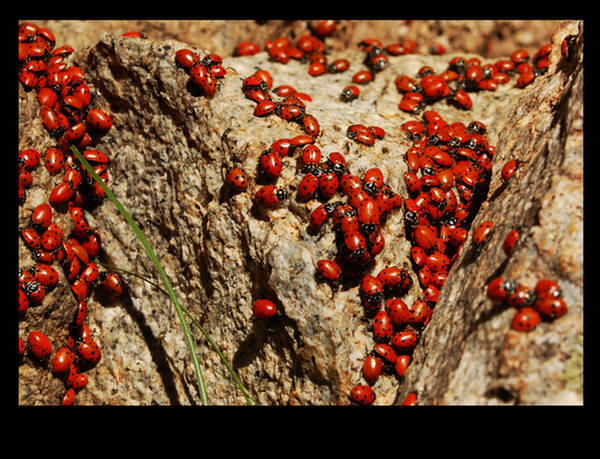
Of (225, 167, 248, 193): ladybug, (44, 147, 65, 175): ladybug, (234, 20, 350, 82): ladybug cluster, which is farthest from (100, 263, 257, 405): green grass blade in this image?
(234, 20, 350, 82): ladybug cluster

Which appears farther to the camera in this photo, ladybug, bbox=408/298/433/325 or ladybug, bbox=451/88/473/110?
ladybug, bbox=451/88/473/110

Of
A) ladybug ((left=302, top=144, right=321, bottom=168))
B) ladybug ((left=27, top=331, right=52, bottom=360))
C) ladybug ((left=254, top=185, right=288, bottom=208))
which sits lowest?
ladybug ((left=27, top=331, right=52, bottom=360))

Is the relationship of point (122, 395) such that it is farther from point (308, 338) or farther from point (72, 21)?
point (72, 21)

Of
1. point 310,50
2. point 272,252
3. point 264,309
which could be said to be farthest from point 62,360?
point 310,50

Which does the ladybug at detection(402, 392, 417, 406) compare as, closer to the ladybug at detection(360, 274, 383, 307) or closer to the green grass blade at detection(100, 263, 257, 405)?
the ladybug at detection(360, 274, 383, 307)

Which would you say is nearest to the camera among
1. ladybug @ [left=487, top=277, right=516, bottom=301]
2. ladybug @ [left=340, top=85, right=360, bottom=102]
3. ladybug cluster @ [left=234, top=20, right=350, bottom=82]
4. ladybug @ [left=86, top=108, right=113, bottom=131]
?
ladybug @ [left=487, top=277, right=516, bottom=301]

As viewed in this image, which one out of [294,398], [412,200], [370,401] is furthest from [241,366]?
[412,200]

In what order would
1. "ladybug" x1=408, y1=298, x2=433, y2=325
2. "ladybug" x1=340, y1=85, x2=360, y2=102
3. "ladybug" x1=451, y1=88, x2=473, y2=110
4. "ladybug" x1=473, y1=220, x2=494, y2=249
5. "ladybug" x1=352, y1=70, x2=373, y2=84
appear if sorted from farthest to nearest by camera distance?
1. "ladybug" x1=352, y1=70, x2=373, y2=84
2. "ladybug" x1=340, y1=85, x2=360, y2=102
3. "ladybug" x1=451, y1=88, x2=473, y2=110
4. "ladybug" x1=408, y1=298, x2=433, y2=325
5. "ladybug" x1=473, y1=220, x2=494, y2=249
